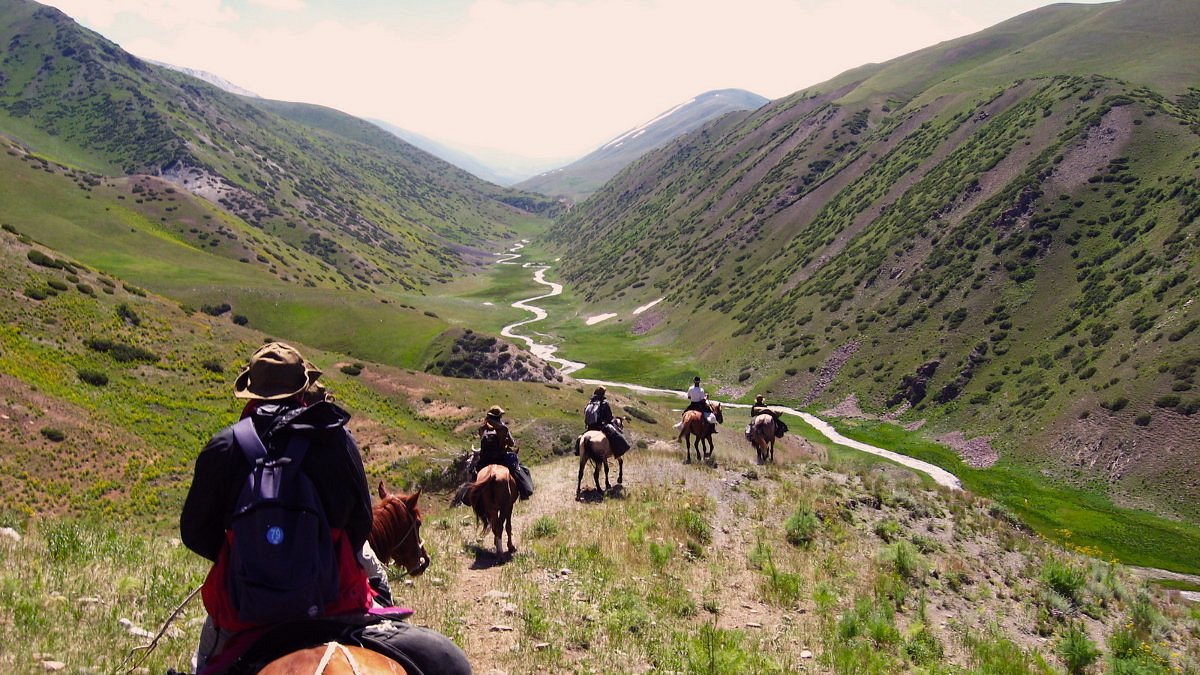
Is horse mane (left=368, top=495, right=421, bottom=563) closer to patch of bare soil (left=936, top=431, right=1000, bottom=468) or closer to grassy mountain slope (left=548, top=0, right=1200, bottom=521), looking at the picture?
grassy mountain slope (left=548, top=0, right=1200, bottom=521)

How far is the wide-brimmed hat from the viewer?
5215 mm

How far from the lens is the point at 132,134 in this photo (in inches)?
6348

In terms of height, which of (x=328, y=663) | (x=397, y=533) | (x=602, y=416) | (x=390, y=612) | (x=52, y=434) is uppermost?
(x=328, y=663)

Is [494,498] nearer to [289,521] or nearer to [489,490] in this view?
[489,490]

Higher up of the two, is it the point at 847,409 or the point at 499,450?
the point at 499,450

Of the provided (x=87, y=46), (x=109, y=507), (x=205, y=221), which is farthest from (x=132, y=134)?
(x=109, y=507)

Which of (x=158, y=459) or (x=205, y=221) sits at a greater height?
(x=205, y=221)

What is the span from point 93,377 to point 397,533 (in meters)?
35.4

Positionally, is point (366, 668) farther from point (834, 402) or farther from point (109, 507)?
point (834, 402)

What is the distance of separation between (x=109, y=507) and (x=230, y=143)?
665 feet

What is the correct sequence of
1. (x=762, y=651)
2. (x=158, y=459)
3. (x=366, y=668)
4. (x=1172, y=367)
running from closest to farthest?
(x=366, y=668) → (x=762, y=651) → (x=158, y=459) → (x=1172, y=367)

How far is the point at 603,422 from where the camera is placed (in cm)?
2266

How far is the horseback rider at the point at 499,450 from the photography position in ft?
51.4

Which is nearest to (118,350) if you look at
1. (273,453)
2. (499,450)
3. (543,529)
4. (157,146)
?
(499,450)
